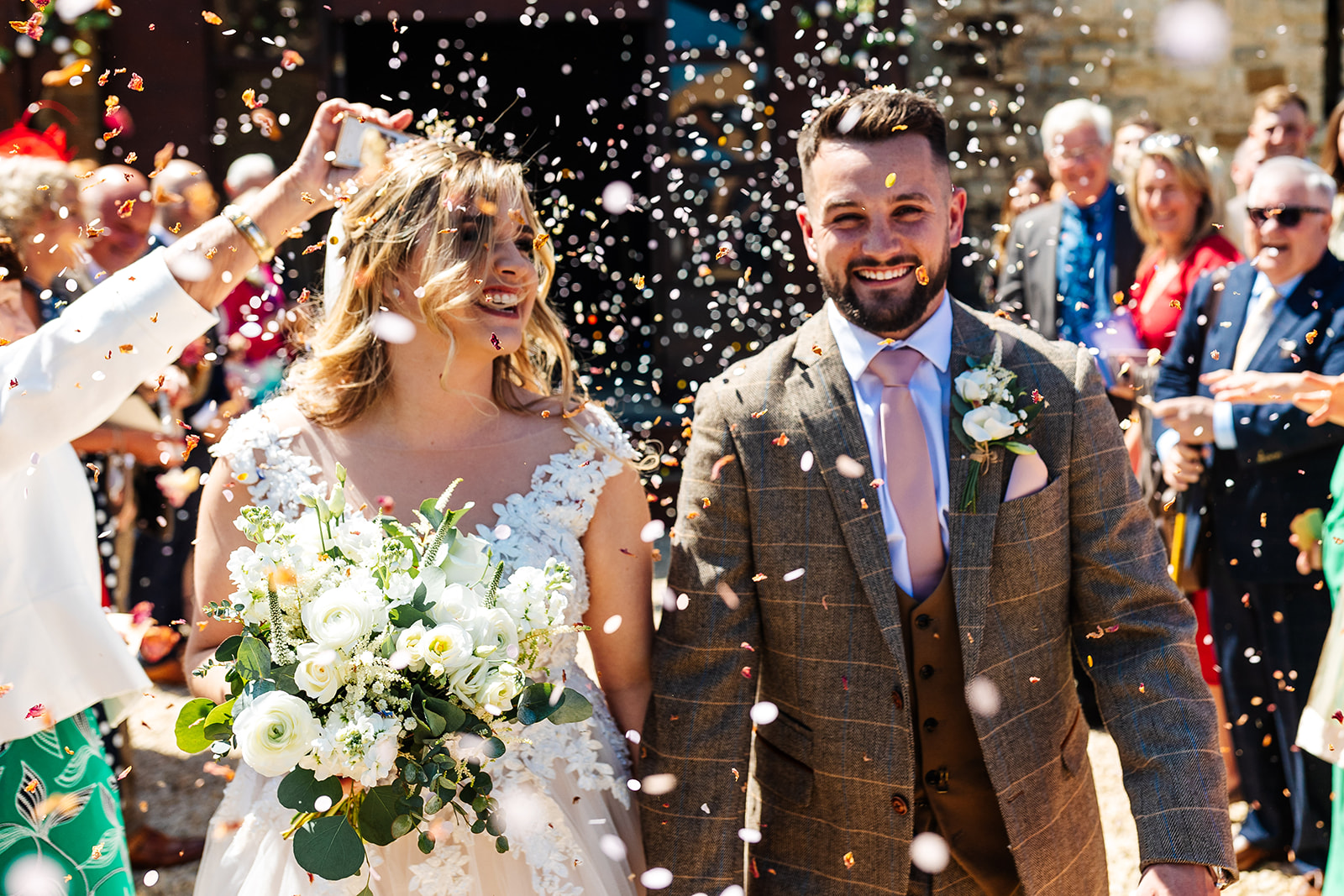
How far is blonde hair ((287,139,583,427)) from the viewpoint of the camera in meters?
2.30

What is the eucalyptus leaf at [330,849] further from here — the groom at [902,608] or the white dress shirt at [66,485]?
the white dress shirt at [66,485]

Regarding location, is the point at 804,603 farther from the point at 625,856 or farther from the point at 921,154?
the point at 921,154

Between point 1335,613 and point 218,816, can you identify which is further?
point 1335,613

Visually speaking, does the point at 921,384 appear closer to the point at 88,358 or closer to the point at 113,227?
the point at 88,358

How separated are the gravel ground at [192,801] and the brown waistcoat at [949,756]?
2088 mm

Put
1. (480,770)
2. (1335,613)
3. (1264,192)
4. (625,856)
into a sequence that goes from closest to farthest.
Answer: (480,770) < (625,856) < (1335,613) < (1264,192)

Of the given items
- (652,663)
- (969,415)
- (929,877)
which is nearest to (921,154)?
(969,415)

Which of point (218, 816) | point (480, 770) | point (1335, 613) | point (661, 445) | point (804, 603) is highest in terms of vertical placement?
point (804, 603)

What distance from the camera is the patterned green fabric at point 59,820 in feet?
7.51

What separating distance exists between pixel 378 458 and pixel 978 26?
6.67m

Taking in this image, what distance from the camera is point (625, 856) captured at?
226 centimetres

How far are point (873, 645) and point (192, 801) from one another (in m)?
3.50

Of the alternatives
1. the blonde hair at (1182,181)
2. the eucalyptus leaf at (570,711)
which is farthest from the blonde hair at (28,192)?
the blonde hair at (1182,181)

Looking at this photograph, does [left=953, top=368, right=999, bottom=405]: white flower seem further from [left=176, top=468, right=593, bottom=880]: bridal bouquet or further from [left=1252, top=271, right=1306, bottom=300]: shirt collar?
Answer: [left=1252, top=271, right=1306, bottom=300]: shirt collar
